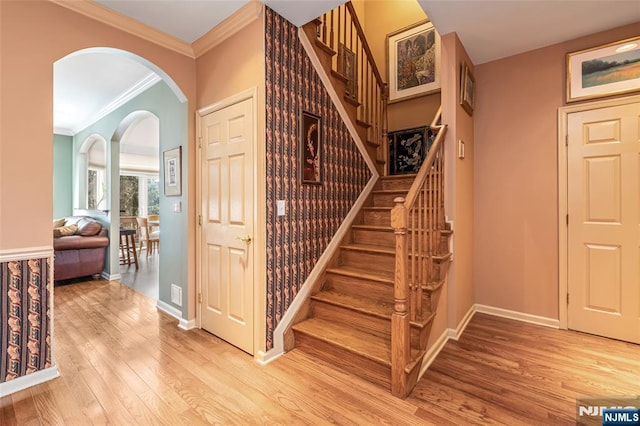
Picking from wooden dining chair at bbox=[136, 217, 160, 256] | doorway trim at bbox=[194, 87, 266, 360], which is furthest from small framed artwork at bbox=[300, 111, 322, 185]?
wooden dining chair at bbox=[136, 217, 160, 256]

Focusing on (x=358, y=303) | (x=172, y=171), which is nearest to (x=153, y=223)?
(x=172, y=171)

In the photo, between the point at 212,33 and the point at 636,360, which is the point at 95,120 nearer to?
the point at 212,33

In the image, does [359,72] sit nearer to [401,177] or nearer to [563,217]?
[401,177]

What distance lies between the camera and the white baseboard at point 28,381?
1.84 m

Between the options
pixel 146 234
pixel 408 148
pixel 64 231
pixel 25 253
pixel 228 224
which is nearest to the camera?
pixel 25 253

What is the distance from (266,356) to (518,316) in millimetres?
2535

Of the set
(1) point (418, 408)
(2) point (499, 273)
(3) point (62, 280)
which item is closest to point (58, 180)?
(3) point (62, 280)

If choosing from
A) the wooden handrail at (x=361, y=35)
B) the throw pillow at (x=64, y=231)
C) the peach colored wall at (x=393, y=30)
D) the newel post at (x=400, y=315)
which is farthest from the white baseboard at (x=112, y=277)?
the wooden handrail at (x=361, y=35)

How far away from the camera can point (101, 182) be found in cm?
573

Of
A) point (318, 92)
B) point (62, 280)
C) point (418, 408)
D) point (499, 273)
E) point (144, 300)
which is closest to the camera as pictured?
point (418, 408)

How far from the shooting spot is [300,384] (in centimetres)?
192

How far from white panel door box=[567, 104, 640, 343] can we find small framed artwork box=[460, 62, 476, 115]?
2.85ft

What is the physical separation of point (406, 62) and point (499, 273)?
9.49 feet

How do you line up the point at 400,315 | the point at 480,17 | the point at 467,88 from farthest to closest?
the point at 467,88 < the point at 480,17 < the point at 400,315
